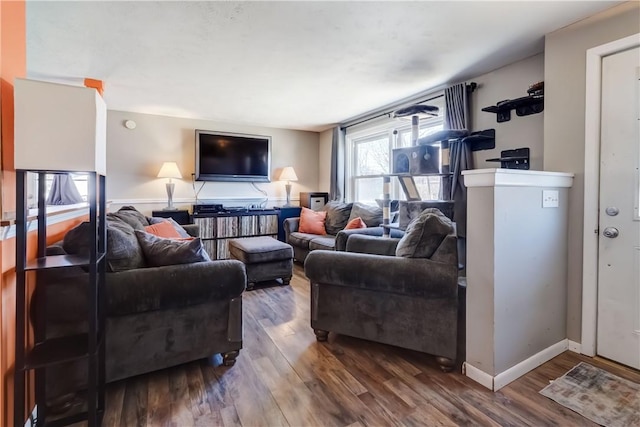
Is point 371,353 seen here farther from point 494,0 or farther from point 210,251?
point 210,251

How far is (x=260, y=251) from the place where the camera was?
3.41 meters

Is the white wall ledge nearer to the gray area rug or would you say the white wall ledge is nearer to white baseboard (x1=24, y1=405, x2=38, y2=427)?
the gray area rug

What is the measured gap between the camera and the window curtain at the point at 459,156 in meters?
3.06

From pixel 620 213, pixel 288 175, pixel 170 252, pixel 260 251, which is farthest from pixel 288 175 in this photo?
pixel 620 213

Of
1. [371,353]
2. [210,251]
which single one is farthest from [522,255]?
[210,251]

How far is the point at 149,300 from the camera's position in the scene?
1667 mm

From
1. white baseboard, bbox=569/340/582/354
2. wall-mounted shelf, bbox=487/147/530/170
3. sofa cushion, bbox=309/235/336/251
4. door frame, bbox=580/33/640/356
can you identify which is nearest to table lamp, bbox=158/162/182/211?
sofa cushion, bbox=309/235/336/251

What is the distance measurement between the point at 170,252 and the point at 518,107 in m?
2.97

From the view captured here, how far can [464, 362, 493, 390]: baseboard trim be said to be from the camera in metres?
1.70

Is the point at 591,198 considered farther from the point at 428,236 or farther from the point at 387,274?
the point at 387,274

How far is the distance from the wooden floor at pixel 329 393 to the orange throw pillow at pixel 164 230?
4.17 feet

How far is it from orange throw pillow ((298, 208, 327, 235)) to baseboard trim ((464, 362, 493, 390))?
2920 millimetres

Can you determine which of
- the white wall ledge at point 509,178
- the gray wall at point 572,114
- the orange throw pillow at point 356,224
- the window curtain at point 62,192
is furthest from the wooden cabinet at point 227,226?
the gray wall at point 572,114

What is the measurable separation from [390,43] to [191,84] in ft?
7.01
